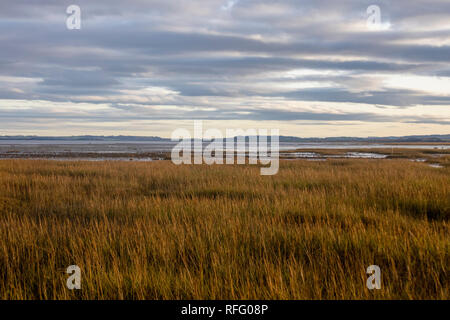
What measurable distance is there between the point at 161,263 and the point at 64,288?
4.05ft

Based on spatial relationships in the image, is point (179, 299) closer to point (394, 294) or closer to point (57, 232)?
point (394, 294)

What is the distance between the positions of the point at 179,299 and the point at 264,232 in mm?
2417

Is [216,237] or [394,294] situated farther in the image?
[216,237]

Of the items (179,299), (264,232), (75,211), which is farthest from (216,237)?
(75,211)

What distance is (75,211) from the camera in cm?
822

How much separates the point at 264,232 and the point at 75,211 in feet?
15.3
